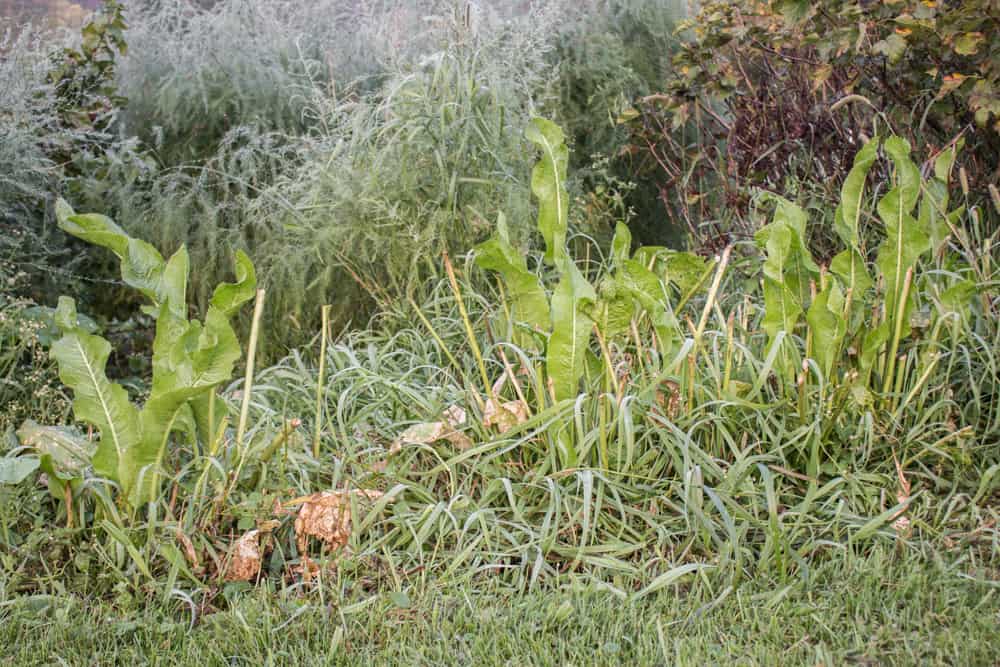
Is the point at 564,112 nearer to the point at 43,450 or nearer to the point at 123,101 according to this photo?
the point at 123,101

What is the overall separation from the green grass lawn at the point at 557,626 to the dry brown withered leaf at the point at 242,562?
6cm

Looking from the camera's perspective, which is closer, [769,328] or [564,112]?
[769,328]

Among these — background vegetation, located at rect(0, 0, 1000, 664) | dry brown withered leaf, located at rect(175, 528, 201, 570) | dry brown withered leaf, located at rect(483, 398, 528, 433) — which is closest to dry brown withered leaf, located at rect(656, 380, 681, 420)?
background vegetation, located at rect(0, 0, 1000, 664)

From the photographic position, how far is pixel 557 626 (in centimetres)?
209

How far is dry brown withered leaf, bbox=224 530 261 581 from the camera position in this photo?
227 centimetres

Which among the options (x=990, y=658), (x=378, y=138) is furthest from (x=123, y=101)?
(x=990, y=658)

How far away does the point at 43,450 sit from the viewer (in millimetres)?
2502

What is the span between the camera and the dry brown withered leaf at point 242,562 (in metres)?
2.27

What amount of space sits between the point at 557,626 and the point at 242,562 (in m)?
0.74

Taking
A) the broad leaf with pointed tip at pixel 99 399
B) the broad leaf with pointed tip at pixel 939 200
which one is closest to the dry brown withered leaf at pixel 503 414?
the broad leaf with pointed tip at pixel 99 399

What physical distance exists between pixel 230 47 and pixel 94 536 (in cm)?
316

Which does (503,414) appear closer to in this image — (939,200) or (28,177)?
(939,200)

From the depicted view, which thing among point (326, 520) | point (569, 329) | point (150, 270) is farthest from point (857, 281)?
point (150, 270)

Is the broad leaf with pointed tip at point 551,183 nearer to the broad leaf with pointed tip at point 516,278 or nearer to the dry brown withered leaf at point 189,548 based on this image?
the broad leaf with pointed tip at point 516,278
